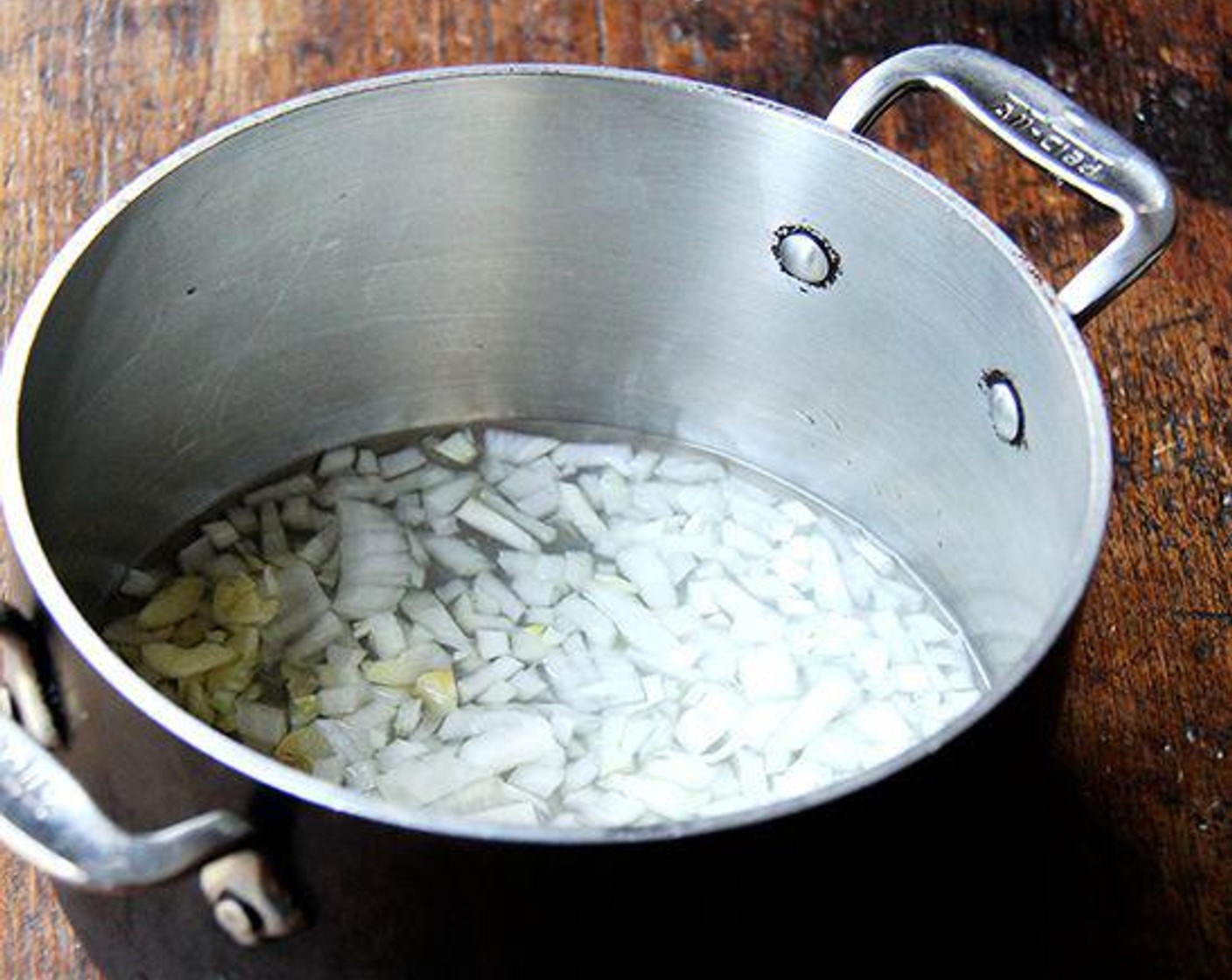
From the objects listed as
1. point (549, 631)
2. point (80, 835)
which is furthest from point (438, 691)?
point (80, 835)

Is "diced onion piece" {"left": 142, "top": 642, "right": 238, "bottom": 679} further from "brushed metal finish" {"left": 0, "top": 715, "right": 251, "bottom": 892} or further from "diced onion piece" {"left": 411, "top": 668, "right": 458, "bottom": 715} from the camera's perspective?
"brushed metal finish" {"left": 0, "top": 715, "right": 251, "bottom": 892}

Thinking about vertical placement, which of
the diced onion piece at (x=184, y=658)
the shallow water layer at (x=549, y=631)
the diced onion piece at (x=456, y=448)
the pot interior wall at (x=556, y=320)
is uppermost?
the pot interior wall at (x=556, y=320)

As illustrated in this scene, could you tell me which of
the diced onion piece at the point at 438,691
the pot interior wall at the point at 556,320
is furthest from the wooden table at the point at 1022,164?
the diced onion piece at the point at 438,691

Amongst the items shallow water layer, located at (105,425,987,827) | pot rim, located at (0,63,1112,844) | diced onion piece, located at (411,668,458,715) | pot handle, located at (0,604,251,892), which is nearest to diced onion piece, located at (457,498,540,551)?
shallow water layer, located at (105,425,987,827)

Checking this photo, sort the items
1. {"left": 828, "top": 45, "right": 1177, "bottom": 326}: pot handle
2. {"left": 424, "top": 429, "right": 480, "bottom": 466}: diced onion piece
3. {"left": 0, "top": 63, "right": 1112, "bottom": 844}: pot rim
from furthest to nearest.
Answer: {"left": 424, "top": 429, "right": 480, "bottom": 466}: diced onion piece → {"left": 828, "top": 45, "right": 1177, "bottom": 326}: pot handle → {"left": 0, "top": 63, "right": 1112, "bottom": 844}: pot rim

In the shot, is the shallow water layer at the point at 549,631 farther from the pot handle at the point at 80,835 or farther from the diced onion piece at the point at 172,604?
the pot handle at the point at 80,835

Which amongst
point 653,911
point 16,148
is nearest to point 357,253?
point 16,148
